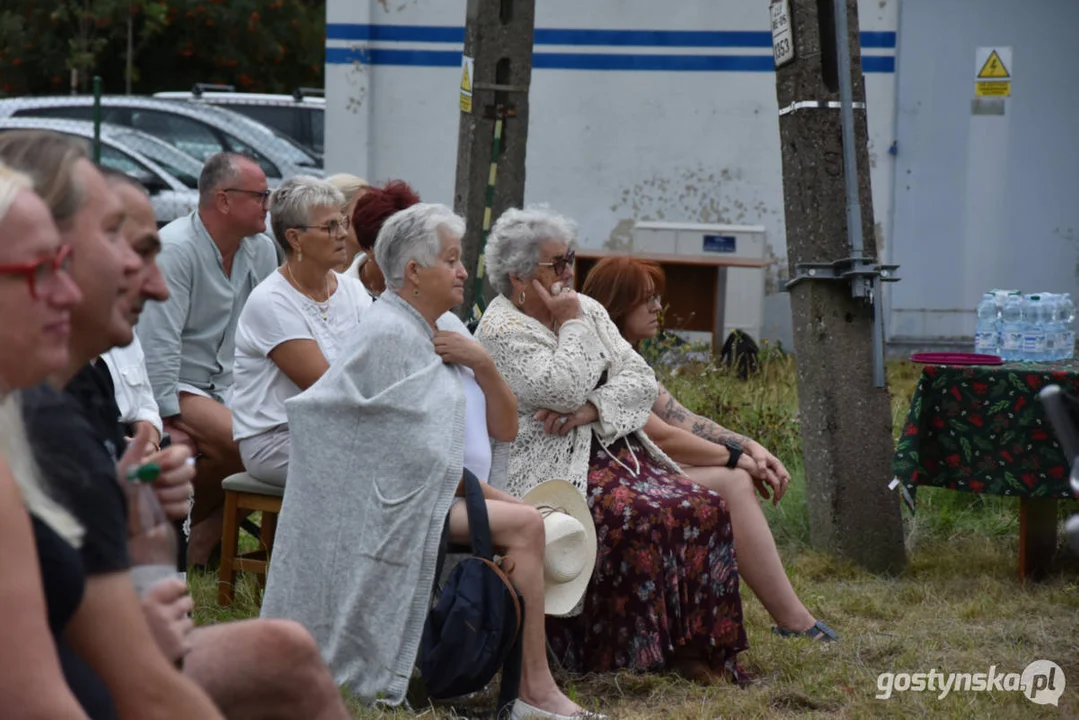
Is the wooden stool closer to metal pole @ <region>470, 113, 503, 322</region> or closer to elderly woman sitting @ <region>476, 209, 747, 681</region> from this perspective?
elderly woman sitting @ <region>476, 209, 747, 681</region>

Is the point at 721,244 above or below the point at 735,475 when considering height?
above

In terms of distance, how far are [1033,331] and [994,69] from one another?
438 centimetres

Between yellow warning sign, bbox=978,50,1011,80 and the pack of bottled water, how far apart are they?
3.89 meters

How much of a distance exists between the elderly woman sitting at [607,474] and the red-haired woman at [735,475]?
0.42 ft

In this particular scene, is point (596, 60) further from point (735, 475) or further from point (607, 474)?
point (607, 474)

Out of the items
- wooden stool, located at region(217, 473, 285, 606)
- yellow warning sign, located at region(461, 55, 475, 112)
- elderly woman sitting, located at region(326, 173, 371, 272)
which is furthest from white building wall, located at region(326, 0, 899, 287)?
wooden stool, located at region(217, 473, 285, 606)

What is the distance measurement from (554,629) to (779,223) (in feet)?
19.6

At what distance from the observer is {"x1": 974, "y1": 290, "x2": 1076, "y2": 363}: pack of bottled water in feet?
17.6

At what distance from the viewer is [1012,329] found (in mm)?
5555

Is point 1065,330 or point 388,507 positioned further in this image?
point 1065,330

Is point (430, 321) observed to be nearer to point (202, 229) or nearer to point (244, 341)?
point (244, 341)

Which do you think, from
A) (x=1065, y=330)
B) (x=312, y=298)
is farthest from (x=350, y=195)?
(x=1065, y=330)

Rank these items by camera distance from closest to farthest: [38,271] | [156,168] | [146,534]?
[38,271] < [146,534] < [156,168]

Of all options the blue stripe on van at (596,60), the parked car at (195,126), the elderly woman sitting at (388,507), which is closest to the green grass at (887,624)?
the elderly woman sitting at (388,507)
